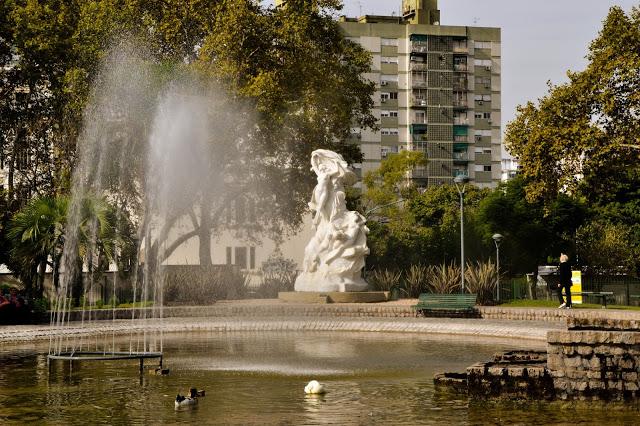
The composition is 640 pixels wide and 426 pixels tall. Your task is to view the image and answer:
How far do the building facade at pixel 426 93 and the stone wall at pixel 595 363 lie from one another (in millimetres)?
95915

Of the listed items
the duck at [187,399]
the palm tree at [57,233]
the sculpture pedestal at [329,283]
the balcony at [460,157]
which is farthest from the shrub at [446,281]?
the balcony at [460,157]

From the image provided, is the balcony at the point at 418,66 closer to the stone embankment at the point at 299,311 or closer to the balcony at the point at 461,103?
the balcony at the point at 461,103

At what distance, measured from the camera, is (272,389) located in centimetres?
1477

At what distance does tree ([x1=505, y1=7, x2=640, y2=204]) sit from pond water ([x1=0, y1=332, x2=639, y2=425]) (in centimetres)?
1938

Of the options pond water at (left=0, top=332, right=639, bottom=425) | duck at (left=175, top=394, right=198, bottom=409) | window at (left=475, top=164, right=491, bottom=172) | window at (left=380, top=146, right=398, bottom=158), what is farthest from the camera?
window at (left=475, top=164, right=491, bottom=172)

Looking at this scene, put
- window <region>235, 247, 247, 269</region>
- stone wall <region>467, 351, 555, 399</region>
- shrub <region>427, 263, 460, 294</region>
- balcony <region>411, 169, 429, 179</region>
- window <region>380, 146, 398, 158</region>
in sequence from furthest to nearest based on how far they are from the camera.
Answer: window <region>380, 146, 398, 158</region> → balcony <region>411, 169, 429, 179</region> → window <region>235, 247, 247, 269</region> → shrub <region>427, 263, 460, 294</region> → stone wall <region>467, 351, 555, 399</region>

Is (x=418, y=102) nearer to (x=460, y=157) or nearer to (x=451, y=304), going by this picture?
(x=460, y=157)

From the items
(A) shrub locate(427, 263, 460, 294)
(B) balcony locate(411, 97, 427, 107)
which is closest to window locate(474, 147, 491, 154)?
(B) balcony locate(411, 97, 427, 107)

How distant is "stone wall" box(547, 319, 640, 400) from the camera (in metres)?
13.4

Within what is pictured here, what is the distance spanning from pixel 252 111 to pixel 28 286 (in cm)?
1293

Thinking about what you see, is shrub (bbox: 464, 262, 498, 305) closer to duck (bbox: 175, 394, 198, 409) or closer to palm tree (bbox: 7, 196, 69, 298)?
palm tree (bbox: 7, 196, 69, 298)

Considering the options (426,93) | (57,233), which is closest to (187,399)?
(57,233)

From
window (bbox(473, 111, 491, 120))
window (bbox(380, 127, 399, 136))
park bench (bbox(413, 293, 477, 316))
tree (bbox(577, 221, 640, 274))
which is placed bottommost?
park bench (bbox(413, 293, 477, 316))

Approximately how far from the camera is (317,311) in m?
31.0
